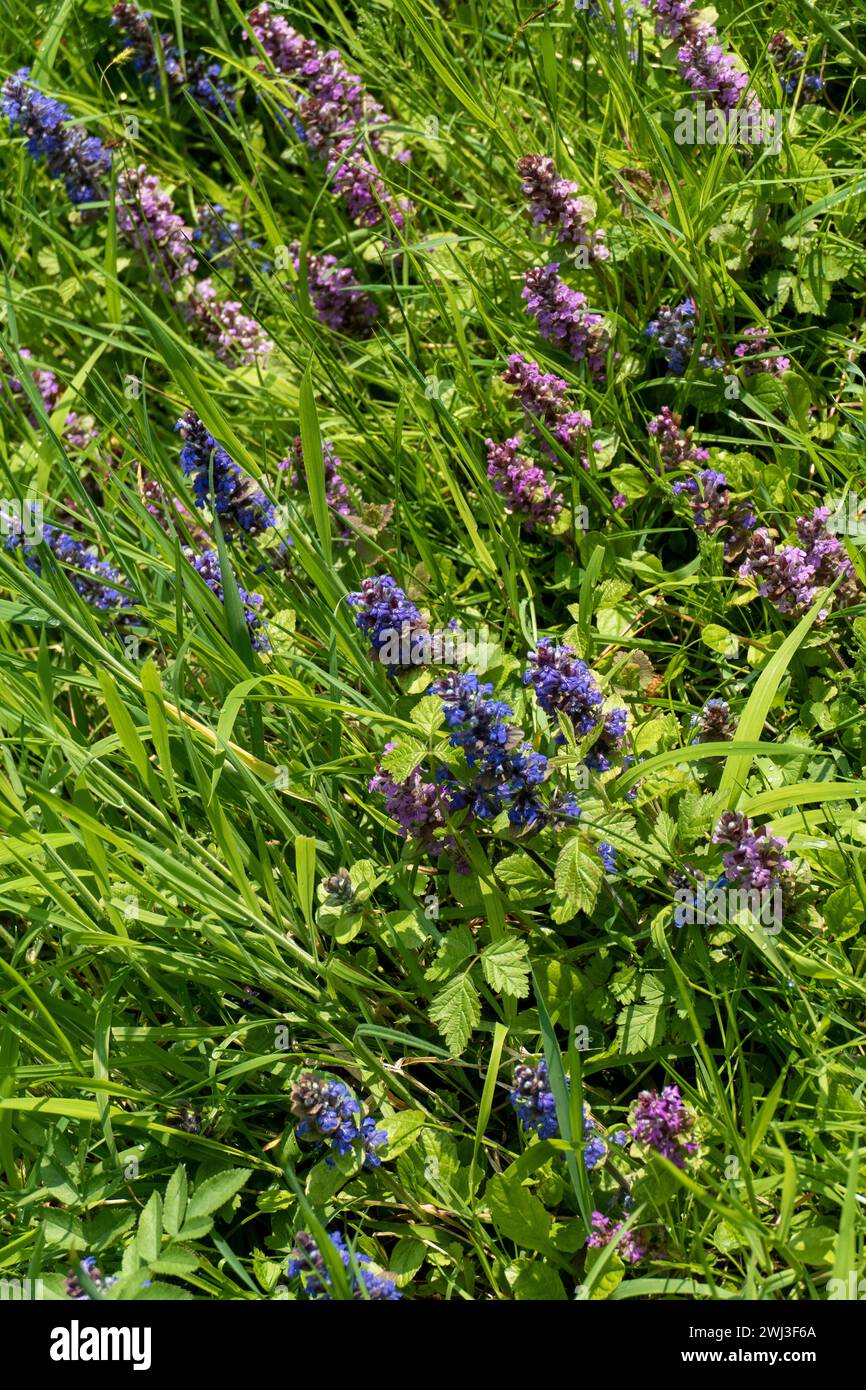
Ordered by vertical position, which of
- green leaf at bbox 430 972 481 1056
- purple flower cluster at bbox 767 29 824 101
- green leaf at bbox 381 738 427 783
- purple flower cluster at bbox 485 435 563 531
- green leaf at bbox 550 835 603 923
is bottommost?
green leaf at bbox 430 972 481 1056

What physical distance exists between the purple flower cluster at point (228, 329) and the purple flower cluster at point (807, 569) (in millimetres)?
2011

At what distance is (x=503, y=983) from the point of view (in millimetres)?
2766

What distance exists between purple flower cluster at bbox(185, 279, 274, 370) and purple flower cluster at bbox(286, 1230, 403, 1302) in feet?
9.54

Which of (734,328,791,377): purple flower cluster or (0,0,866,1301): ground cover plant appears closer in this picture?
(0,0,866,1301): ground cover plant

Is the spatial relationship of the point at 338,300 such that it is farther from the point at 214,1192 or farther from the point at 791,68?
the point at 214,1192

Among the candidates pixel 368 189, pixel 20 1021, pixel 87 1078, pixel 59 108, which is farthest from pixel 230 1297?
pixel 59 108

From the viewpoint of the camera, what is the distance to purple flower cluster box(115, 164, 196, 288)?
452 cm

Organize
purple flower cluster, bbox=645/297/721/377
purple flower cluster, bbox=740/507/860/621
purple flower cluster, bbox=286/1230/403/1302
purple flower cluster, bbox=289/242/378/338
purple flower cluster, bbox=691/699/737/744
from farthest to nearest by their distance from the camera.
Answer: purple flower cluster, bbox=289/242/378/338 < purple flower cluster, bbox=645/297/721/377 < purple flower cluster, bbox=740/507/860/621 < purple flower cluster, bbox=691/699/737/744 < purple flower cluster, bbox=286/1230/403/1302

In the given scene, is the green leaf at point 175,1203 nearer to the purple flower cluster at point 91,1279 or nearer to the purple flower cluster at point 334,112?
the purple flower cluster at point 91,1279

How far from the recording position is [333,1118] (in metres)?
2.72

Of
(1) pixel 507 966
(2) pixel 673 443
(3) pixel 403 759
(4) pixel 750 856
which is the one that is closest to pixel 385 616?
(3) pixel 403 759

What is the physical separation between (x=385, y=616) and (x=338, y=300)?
189cm

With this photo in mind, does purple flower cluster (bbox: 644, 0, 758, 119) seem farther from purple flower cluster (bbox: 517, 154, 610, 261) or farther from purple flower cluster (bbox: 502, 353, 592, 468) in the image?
purple flower cluster (bbox: 502, 353, 592, 468)

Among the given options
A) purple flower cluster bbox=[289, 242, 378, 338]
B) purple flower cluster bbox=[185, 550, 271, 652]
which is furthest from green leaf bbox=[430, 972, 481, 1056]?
purple flower cluster bbox=[289, 242, 378, 338]
